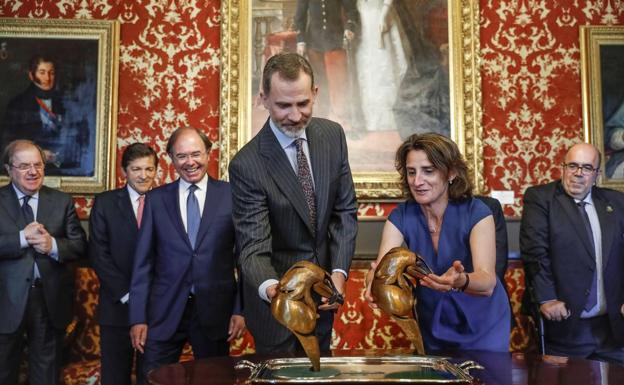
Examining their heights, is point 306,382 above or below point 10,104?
below

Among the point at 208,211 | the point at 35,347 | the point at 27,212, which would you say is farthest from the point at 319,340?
the point at 27,212

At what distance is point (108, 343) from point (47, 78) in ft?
7.20

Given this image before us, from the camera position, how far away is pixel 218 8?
523cm

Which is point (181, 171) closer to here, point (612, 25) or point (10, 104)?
point (10, 104)

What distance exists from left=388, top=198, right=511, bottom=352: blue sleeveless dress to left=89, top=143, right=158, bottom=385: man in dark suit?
188 cm

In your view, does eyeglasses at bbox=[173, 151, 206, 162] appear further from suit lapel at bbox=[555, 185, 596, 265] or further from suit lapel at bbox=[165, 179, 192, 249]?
suit lapel at bbox=[555, 185, 596, 265]

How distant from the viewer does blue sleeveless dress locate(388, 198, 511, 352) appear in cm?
258

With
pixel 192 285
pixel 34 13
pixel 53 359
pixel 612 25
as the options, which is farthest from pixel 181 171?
pixel 612 25

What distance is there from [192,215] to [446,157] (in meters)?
1.49

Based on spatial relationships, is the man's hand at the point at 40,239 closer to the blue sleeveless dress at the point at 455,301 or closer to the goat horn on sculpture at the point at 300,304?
the blue sleeveless dress at the point at 455,301

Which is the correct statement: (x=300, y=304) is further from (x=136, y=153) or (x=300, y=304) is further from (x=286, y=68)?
(x=136, y=153)

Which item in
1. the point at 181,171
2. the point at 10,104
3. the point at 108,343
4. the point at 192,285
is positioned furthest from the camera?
the point at 10,104

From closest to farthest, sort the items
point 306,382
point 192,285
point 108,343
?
point 306,382
point 192,285
point 108,343

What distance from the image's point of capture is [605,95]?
5.17 metres
